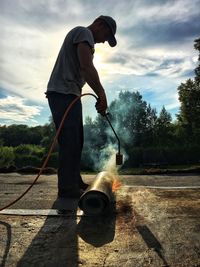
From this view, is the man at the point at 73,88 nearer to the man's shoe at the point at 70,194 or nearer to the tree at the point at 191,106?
the man's shoe at the point at 70,194

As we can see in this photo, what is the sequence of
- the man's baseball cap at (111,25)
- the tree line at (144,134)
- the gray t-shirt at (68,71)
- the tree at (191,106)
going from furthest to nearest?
the tree at (191,106) → the tree line at (144,134) → the man's baseball cap at (111,25) → the gray t-shirt at (68,71)

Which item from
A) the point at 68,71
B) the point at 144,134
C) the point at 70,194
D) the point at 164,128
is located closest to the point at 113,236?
the point at 70,194

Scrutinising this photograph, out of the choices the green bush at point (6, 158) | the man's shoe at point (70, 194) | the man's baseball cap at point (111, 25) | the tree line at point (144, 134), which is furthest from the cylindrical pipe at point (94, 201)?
the tree line at point (144, 134)

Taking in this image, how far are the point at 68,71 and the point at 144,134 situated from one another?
3653 centimetres

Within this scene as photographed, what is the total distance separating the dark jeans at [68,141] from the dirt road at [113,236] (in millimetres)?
380

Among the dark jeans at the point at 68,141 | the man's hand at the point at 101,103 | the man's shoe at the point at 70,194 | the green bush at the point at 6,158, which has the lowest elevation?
the green bush at the point at 6,158

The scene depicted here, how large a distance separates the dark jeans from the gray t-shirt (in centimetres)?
7

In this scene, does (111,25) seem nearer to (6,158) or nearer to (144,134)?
(6,158)

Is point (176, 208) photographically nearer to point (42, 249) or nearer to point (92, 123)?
point (42, 249)

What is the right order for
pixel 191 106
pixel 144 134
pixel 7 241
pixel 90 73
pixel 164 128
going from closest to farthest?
pixel 7 241 → pixel 90 73 → pixel 191 106 → pixel 144 134 → pixel 164 128

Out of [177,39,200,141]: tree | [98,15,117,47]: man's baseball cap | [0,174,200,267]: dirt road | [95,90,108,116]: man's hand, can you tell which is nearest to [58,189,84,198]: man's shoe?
[0,174,200,267]: dirt road

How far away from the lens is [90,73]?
11.9 feet

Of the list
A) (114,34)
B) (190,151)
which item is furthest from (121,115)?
(114,34)

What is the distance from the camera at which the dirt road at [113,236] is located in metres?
1.96
